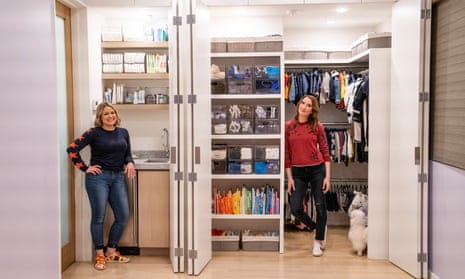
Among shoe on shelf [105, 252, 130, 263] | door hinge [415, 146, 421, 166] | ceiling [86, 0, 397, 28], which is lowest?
shoe on shelf [105, 252, 130, 263]

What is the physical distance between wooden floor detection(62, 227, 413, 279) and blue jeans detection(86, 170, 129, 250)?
0.96ft

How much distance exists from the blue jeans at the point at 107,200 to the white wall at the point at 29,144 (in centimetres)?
98

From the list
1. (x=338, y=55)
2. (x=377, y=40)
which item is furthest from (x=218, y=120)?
(x=338, y=55)

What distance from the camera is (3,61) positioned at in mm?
2627

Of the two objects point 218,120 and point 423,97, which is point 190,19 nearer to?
point 218,120

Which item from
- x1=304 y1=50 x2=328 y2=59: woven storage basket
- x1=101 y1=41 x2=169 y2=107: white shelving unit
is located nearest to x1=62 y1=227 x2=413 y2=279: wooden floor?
Answer: x1=101 y1=41 x2=169 y2=107: white shelving unit

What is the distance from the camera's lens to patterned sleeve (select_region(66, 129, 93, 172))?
14.0ft

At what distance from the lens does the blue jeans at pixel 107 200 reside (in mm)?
4359

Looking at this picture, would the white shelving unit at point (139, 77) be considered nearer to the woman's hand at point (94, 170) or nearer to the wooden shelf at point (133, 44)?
the wooden shelf at point (133, 44)

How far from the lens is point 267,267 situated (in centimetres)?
439

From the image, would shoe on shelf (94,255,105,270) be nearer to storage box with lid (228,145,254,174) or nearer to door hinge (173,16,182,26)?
storage box with lid (228,145,254,174)

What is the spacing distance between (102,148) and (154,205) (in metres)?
0.78

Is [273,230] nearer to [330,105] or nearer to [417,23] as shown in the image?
[330,105]

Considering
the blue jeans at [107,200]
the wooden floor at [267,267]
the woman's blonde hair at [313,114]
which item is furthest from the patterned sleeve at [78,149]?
the woman's blonde hair at [313,114]
